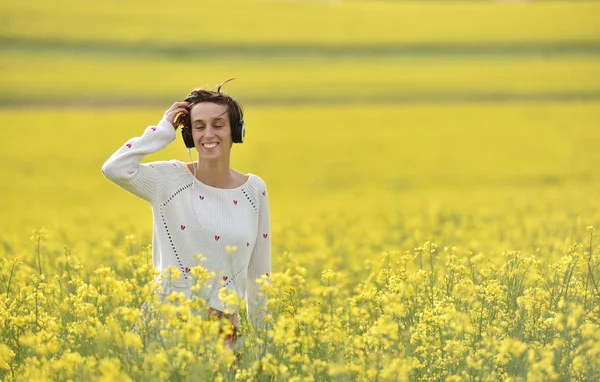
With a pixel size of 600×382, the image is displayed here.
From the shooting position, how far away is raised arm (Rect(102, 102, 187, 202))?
15.9 feet

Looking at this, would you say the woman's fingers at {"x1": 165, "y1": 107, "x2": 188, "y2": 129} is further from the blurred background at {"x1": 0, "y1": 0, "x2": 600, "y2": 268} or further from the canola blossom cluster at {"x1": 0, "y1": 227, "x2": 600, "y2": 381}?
the blurred background at {"x1": 0, "y1": 0, "x2": 600, "y2": 268}

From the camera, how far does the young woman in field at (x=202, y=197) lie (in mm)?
4934

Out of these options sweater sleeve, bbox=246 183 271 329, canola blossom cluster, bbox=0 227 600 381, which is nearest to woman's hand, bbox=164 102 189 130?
sweater sleeve, bbox=246 183 271 329

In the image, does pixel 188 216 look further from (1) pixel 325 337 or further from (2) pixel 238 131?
(1) pixel 325 337

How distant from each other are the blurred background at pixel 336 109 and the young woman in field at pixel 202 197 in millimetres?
3289

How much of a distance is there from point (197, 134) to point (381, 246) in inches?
213

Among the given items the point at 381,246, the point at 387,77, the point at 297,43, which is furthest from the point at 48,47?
the point at 381,246

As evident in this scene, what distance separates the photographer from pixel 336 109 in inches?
969

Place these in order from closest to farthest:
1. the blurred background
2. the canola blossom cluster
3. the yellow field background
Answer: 1. the canola blossom cluster
2. the yellow field background
3. the blurred background

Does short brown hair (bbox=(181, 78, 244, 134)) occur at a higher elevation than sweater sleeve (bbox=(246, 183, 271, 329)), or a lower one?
higher

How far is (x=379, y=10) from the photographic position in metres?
36.7

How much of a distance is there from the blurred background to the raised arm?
360 centimetres

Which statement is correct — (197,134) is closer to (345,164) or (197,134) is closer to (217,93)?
(217,93)

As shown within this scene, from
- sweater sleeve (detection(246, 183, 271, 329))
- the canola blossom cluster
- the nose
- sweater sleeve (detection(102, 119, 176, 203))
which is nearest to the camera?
the canola blossom cluster
